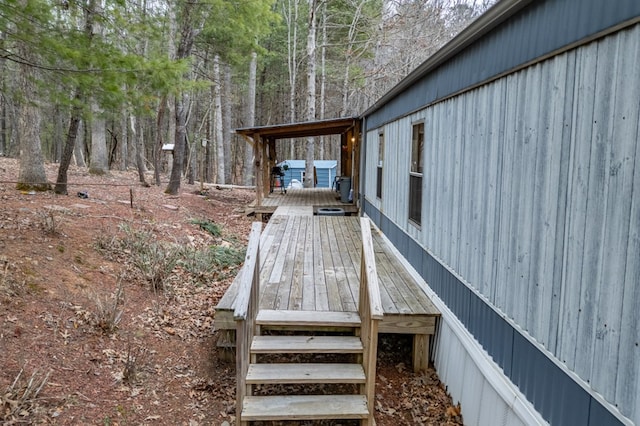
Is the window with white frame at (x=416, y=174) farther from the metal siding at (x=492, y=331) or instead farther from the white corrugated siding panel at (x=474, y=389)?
the metal siding at (x=492, y=331)

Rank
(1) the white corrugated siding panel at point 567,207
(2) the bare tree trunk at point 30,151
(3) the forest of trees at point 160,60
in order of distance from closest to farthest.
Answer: (1) the white corrugated siding panel at point 567,207 < (3) the forest of trees at point 160,60 < (2) the bare tree trunk at point 30,151

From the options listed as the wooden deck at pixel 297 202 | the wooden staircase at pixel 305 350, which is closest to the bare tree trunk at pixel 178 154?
the wooden deck at pixel 297 202

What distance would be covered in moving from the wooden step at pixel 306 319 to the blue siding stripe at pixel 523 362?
0.97m

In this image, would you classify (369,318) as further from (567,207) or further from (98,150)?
(98,150)

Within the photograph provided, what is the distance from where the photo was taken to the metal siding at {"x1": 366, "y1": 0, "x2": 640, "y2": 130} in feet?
6.97

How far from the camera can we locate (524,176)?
2844mm

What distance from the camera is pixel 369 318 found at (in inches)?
139

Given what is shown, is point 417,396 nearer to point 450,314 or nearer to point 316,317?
point 450,314

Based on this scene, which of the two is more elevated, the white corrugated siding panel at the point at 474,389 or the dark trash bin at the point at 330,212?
the dark trash bin at the point at 330,212

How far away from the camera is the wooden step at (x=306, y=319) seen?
13.3 feet

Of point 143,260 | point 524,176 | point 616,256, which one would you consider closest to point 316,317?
point 524,176

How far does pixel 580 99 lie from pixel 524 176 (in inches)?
26.8

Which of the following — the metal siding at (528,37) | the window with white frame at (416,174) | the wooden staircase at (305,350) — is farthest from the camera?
the window with white frame at (416,174)

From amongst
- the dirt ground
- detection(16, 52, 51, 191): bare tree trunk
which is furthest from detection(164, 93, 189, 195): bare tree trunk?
the dirt ground
